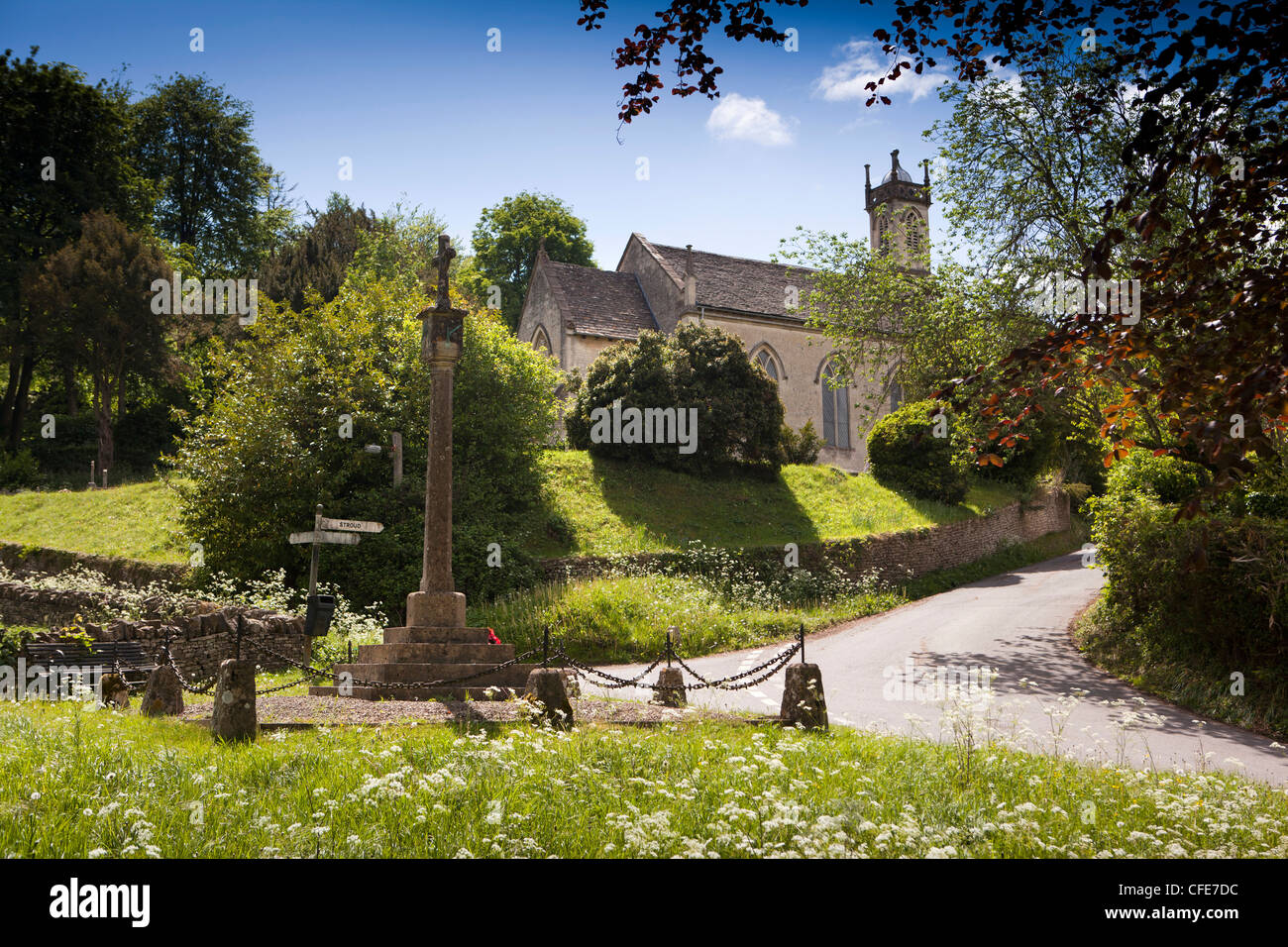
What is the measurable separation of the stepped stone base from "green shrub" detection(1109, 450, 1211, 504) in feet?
30.3

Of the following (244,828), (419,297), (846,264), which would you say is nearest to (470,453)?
(419,297)

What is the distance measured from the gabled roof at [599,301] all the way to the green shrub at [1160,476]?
2186 cm

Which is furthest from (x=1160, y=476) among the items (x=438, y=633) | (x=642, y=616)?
(x=438, y=633)

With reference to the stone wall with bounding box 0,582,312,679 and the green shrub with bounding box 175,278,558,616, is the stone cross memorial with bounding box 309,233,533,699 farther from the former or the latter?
the green shrub with bounding box 175,278,558,616

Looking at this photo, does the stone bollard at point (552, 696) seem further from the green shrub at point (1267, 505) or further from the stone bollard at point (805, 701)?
the green shrub at point (1267, 505)

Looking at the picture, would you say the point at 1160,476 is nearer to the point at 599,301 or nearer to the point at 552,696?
the point at 552,696

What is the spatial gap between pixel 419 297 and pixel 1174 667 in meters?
19.8

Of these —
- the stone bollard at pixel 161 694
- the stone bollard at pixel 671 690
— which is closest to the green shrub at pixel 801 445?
the stone bollard at pixel 671 690

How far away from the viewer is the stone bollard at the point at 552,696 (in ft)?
26.2

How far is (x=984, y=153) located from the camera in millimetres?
17078

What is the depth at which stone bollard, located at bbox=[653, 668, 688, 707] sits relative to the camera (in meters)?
10.6
